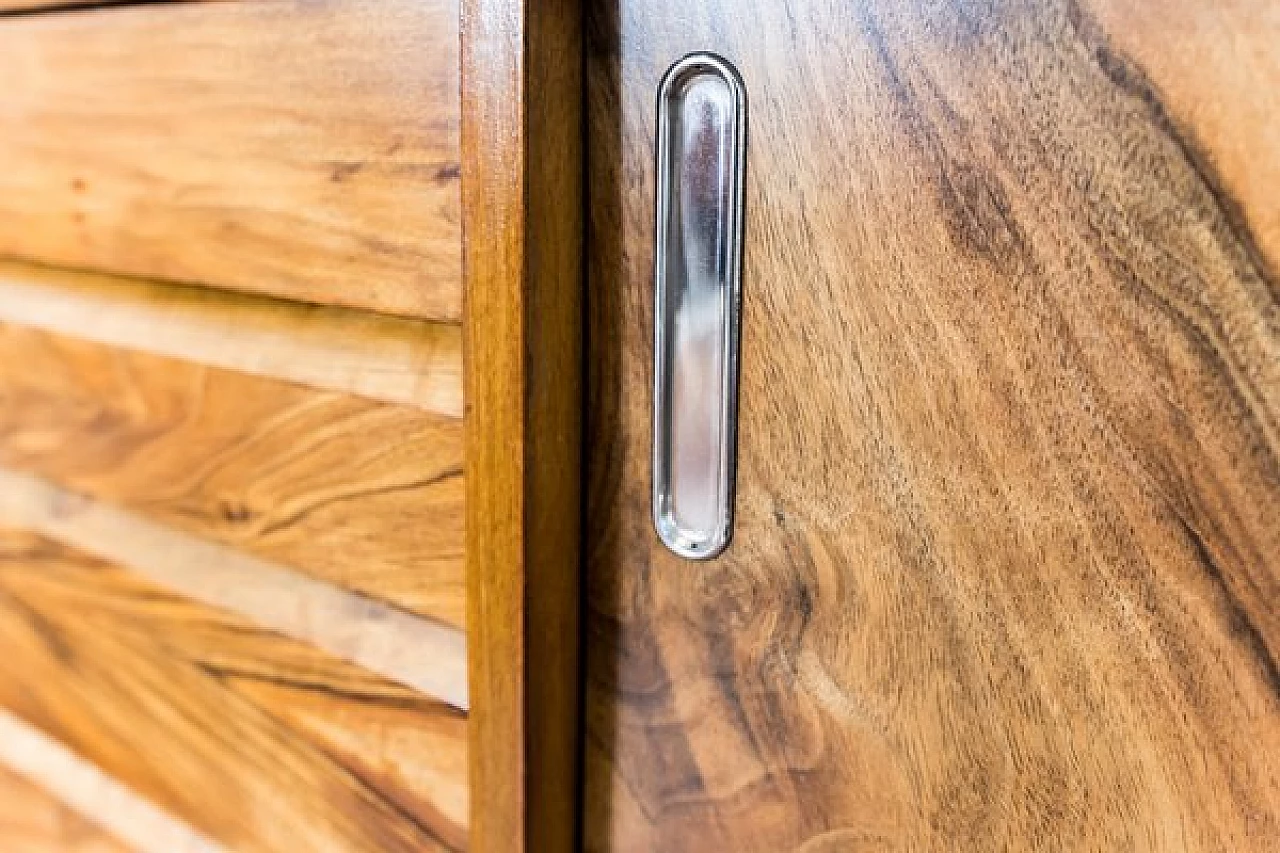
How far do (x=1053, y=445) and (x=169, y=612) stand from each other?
0.50 m

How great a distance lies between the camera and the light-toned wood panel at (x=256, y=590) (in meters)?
0.53

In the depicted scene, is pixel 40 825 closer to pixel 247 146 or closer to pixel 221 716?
pixel 221 716

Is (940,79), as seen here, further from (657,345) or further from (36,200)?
(36,200)

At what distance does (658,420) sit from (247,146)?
0.82ft

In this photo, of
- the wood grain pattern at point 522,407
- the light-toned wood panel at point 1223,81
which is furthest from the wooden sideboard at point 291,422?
the light-toned wood panel at point 1223,81

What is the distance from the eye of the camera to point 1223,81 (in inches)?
13.4

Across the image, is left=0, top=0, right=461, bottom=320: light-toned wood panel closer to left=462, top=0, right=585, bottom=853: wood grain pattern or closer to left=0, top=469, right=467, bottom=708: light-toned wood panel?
left=462, top=0, right=585, bottom=853: wood grain pattern

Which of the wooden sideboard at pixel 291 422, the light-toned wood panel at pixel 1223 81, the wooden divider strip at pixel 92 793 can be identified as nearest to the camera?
the light-toned wood panel at pixel 1223 81

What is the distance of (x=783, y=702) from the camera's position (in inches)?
18.0

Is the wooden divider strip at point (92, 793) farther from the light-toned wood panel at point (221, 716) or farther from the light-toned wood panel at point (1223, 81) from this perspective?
the light-toned wood panel at point (1223, 81)

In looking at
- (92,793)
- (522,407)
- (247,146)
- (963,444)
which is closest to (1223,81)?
(963,444)

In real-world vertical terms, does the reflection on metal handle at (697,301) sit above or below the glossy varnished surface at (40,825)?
above

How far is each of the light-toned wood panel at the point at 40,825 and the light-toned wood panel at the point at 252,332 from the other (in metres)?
0.31

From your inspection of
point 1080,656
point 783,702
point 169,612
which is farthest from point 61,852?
point 1080,656
